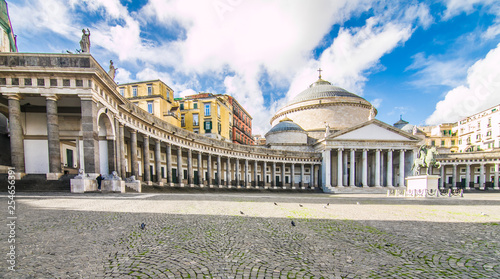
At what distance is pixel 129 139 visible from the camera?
26.1 metres

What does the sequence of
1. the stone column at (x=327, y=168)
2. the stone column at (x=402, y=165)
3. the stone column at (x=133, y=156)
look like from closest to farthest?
the stone column at (x=133, y=156)
the stone column at (x=327, y=168)
the stone column at (x=402, y=165)

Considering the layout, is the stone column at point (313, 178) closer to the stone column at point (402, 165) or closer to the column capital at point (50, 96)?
the stone column at point (402, 165)

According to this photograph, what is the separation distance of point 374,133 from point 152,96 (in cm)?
3968

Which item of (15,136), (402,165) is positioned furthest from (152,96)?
(402,165)

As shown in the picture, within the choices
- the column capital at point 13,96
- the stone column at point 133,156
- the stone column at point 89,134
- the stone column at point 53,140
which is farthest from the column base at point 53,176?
the stone column at point 133,156

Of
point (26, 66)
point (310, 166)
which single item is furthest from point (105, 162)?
point (310, 166)

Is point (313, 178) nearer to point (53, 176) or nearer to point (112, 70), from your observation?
point (112, 70)

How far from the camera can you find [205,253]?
4820 mm

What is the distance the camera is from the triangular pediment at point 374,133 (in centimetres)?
4194

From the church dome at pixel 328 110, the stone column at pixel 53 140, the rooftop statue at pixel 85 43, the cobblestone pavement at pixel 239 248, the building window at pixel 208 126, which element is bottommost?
the cobblestone pavement at pixel 239 248

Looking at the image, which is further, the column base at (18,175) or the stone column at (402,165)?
the stone column at (402,165)

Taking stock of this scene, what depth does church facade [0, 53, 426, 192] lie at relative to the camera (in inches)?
642

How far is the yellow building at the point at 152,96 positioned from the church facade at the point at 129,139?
9878 mm

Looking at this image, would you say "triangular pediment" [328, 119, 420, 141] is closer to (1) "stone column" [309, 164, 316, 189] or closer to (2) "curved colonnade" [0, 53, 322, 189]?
(1) "stone column" [309, 164, 316, 189]
